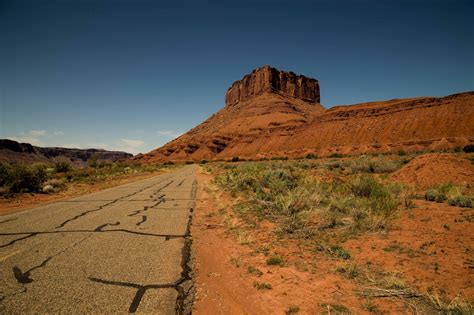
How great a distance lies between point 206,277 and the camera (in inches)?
184

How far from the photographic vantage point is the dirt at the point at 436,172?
12.7 m

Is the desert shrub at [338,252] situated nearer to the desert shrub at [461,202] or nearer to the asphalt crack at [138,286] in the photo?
the asphalt crack at [138,286]

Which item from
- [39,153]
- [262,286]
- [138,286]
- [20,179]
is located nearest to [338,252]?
[262,286]

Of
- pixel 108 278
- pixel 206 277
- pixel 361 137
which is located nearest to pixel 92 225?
pixel 108 278

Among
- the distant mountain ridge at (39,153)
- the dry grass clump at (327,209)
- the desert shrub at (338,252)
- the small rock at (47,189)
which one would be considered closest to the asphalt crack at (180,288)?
the desert shrub at (338,252)

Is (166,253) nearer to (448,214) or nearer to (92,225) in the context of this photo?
(92,225)

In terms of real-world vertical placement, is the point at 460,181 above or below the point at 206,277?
above

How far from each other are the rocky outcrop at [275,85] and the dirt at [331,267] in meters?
131

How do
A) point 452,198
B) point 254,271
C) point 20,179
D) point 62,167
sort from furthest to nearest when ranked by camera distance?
point 62,167 → point 20,179 → point 452,198 → point 254,271

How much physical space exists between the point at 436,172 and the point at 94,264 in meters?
15.2

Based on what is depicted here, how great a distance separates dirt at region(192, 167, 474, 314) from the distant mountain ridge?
4653cm

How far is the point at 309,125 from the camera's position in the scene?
255 feet

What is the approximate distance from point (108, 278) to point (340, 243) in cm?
451

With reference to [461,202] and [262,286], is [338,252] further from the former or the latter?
[461,202]
